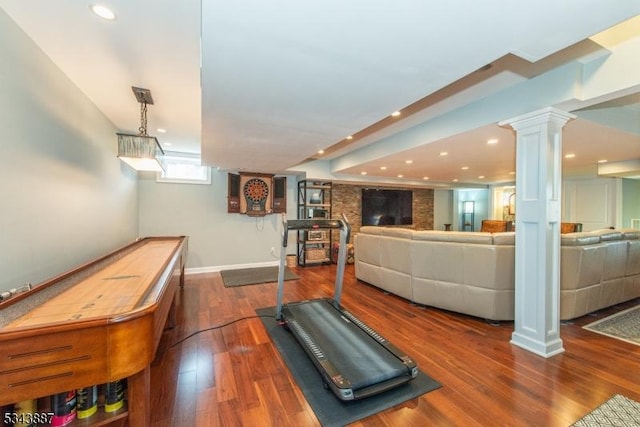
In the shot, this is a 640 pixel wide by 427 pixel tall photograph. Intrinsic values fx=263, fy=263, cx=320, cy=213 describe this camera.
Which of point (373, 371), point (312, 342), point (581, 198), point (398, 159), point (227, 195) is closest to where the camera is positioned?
point (373, 371)

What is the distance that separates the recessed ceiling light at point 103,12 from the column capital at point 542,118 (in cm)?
339

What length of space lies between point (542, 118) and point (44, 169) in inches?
170

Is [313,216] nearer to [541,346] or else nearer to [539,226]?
[539,226]

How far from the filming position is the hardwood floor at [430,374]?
68.9 inches

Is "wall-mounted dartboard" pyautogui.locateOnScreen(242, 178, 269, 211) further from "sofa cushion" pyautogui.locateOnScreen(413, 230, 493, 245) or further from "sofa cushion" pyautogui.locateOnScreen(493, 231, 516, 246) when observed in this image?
"sofa cushion" pyautogui.locateOnScreen(493, 231, 516, 246)

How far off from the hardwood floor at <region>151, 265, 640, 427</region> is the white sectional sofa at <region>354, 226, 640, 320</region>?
0.23 m

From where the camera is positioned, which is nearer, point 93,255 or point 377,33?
point 377,33

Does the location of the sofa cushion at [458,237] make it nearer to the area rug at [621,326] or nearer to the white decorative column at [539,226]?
the white decorative column at [539,226]

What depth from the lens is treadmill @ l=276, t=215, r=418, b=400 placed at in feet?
6.39

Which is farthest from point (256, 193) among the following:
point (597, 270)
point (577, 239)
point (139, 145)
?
point (597, 270)

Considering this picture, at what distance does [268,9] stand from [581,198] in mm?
8793

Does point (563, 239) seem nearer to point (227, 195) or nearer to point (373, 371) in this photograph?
point (373, 371)

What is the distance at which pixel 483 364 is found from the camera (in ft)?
7.59

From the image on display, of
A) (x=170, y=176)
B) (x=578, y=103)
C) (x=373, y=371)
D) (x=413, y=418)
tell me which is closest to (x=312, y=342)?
(x=373, y=371)
